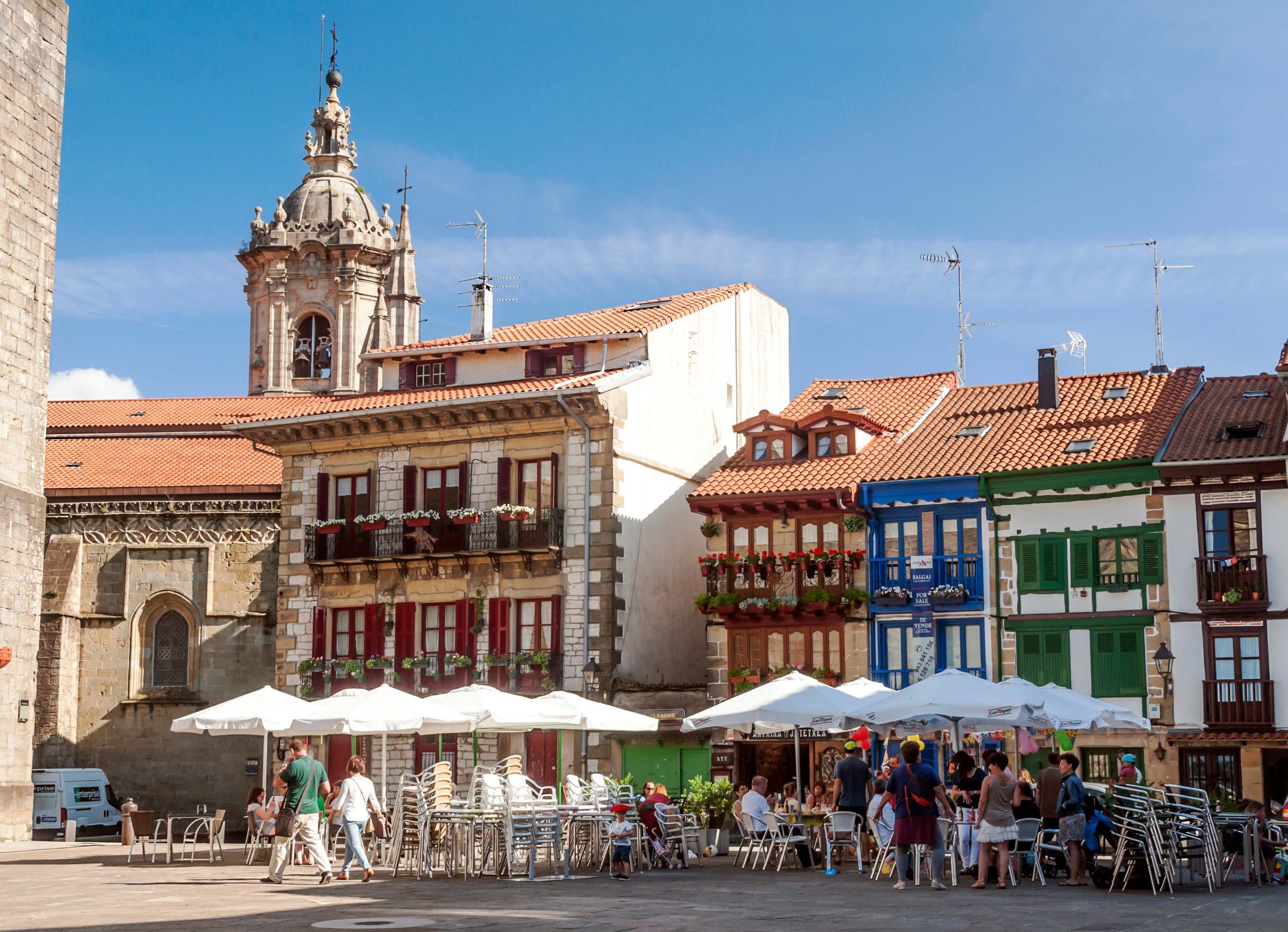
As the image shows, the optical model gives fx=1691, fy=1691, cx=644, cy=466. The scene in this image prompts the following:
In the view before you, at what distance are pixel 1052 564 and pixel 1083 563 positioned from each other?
659 mm

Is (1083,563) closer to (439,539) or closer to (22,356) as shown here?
(439,539)

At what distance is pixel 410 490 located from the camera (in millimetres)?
40406

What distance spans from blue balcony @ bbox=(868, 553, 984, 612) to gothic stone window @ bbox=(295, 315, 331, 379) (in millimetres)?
39791

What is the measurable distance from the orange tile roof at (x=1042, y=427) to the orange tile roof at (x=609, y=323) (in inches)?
A: 265

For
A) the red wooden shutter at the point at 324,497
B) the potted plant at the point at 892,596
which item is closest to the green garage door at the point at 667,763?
the potted plant at the point at 892,596

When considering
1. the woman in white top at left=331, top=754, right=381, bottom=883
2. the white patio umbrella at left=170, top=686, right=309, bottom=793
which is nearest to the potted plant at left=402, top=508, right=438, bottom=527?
the white patio umbrella at left=170, top=686, right=309, bottom=793

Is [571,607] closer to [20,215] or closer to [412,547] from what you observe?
[412,547]

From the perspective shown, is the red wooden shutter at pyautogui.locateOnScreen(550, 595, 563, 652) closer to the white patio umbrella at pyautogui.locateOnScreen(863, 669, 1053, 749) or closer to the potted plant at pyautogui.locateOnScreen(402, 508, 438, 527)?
the potted plant at pyautogui.locateOnScreen(402, 508, 438, 527)

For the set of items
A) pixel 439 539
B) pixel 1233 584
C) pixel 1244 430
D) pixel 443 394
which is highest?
pixel 443 394

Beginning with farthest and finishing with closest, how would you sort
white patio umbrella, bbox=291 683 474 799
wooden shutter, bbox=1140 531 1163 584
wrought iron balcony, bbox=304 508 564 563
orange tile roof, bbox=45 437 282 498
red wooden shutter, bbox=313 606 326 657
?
orange tile roof, bbox=45 437 282 498 < red wooden shutter, bbox=313 606 326 657 < wrought iron balcony, bbox=304 508 564 563 < wooden shutter, bbox=1140 531 1163 584 < white patio umbrella, bbox=291 683 474 799

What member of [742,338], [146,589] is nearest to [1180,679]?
[742,338]

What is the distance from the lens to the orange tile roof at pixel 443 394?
127ft

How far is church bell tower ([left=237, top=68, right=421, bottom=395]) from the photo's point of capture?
70.5 meters

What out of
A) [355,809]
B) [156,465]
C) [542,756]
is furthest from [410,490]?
[355,809]
